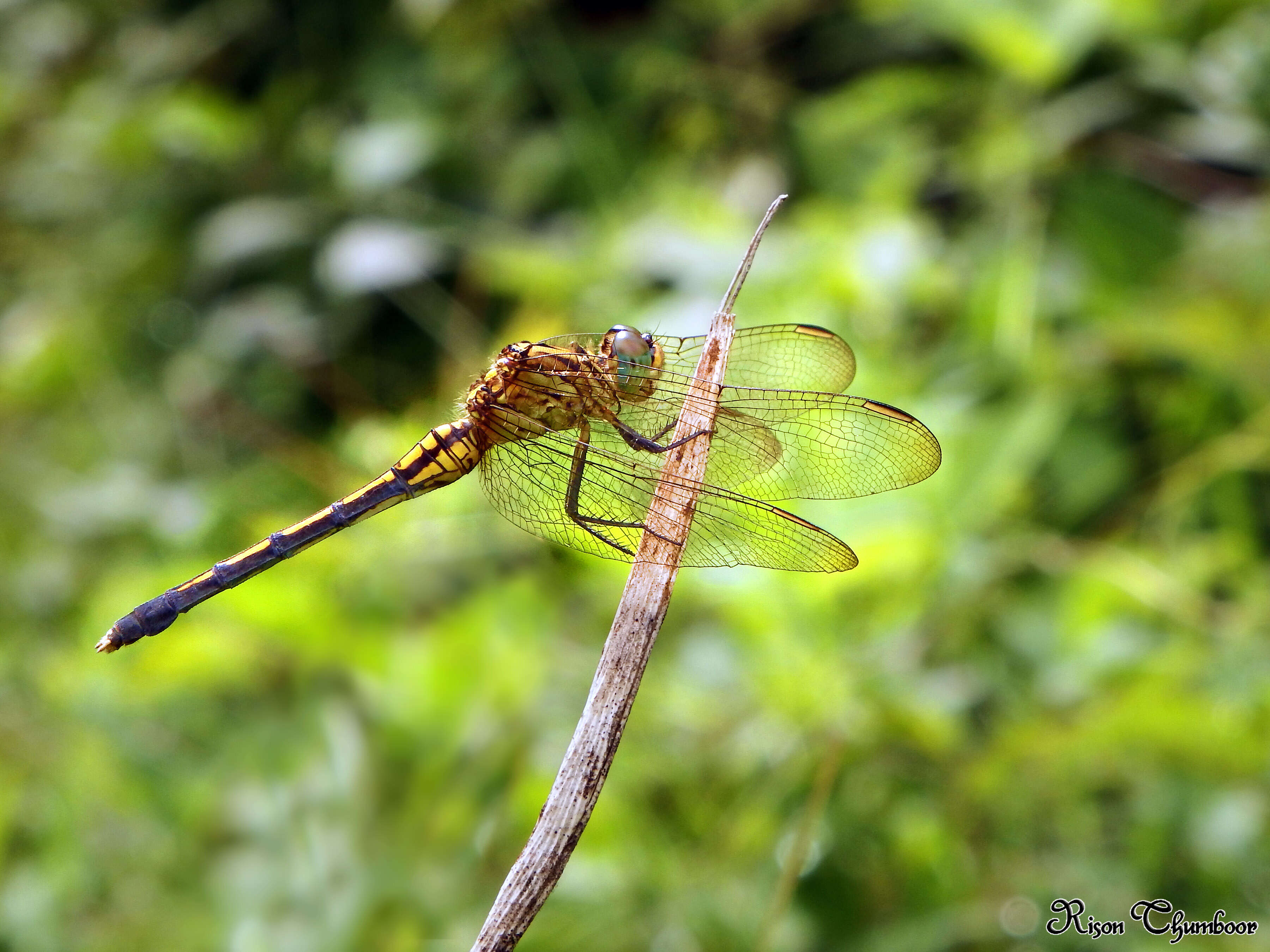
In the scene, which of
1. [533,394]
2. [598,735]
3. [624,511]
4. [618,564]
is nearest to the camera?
[598,735]

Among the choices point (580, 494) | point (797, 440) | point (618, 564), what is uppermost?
point (797, 440)

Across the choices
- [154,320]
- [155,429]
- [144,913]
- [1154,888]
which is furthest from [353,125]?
[1154,888]

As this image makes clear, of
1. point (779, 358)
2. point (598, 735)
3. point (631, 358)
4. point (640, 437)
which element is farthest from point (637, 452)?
Result: point (598, 735)

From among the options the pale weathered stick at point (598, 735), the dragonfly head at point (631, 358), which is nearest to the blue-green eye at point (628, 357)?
the dragonfly head at point (631, 358)

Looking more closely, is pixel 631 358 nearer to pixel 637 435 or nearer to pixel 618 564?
pixel 637 435

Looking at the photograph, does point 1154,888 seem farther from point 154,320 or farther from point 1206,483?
point 154,320

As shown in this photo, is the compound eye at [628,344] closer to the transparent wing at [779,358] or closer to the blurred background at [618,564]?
the transparent wing at [779,358]
